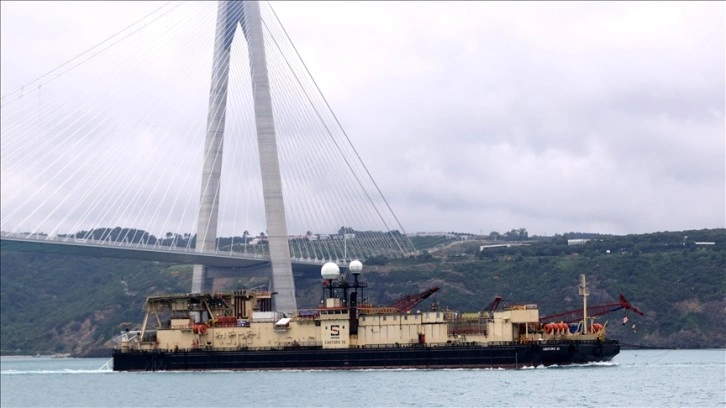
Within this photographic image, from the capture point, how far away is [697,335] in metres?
103

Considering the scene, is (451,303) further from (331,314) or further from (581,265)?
(331,314)

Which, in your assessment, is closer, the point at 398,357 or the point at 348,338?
the point at 398,357

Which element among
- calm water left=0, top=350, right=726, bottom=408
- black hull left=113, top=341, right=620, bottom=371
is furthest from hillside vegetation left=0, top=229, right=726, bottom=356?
calm water left=0, top=350, right=726, bottom=408

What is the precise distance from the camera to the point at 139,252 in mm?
90438

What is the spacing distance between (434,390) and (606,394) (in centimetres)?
730

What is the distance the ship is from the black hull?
0.17 feet

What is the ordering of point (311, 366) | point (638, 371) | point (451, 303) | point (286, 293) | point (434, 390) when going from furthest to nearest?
point (451, 303) → point (286, 293) → point (311, 366) → point (638, 371) → point (434, 390)

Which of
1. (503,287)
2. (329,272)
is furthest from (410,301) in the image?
(503,287)

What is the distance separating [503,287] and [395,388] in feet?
182

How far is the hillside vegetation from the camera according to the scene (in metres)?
106

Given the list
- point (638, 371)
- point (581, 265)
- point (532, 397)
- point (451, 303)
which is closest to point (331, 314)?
point (638, 371)

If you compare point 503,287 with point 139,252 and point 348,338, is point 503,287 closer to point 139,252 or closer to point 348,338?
point 139,252

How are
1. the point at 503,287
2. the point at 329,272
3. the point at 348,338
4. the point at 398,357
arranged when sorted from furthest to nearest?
the point at 503,287 → the point at 329,272 → the point at 348,338 → the point at 398,357

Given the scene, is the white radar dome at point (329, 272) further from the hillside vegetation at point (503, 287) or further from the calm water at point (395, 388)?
the hillside vegetation at point (503, 287)
